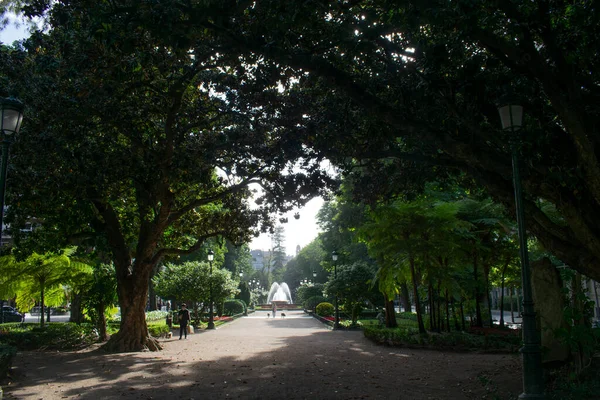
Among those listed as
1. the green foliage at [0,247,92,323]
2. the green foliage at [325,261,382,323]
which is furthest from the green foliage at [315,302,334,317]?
the green foliage at [0,247,92,323]

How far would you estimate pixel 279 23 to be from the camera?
22.8 ft

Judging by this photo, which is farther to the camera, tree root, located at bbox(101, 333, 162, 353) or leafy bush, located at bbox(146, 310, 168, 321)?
leafy bush, located at bbox(146, 310, 168, 321)

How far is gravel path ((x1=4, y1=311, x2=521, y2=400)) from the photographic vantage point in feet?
29.1

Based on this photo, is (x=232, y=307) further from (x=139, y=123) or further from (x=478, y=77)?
(x=478, y=77)

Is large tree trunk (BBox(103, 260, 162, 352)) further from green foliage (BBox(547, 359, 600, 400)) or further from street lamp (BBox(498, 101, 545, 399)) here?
street lamp (BBox(498, 101, 545, 399))

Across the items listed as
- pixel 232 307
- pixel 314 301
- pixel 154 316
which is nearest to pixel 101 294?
pixel 154 316

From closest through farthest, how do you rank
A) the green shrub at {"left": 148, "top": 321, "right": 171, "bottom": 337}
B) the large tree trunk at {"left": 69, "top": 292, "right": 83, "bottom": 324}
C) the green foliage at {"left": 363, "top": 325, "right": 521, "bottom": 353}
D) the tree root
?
the tree root → the green foliage at {"left": 363, "top": 325, "right": 521, "bottom": 353} → the green shrub at {"left": 148, "top": 321, "right": 171, "bottom": 337} → the large tree trunk at {"left": 69, "top": 292, "right": 83, "bottom": 324}

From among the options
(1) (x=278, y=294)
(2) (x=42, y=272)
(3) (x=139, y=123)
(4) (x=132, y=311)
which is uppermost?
(3) (x=139, y=123)

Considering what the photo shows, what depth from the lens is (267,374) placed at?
11.0 metres

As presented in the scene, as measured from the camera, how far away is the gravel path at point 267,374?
349 inches

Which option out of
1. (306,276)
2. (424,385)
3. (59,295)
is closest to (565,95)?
(424,385)

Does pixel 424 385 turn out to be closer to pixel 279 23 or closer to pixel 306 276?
pixel 279 23

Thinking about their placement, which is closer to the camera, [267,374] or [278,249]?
[267,374]

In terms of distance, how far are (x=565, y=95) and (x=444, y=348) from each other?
11255 millimetres
